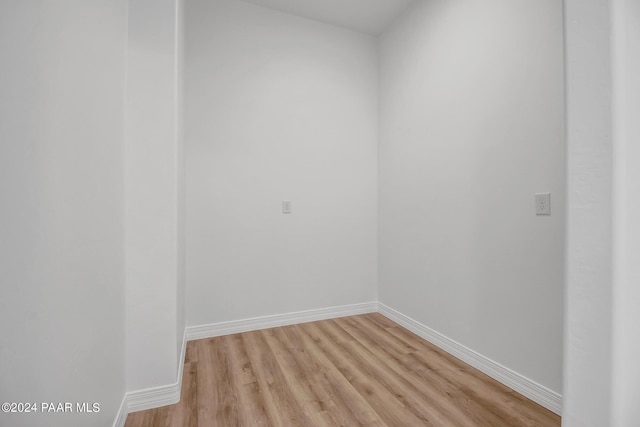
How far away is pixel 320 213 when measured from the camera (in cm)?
289

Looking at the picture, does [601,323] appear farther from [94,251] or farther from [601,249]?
[94,251]

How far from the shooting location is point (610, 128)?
0.85m

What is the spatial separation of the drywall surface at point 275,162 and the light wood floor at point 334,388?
0.53 m

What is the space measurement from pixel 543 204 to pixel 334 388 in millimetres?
1591

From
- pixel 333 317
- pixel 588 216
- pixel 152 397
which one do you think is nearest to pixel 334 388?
pixel 152 397

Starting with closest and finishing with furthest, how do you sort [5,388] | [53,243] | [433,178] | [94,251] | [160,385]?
[5,388] < [53,243] < [94,251] < [160,385] < [433,178]

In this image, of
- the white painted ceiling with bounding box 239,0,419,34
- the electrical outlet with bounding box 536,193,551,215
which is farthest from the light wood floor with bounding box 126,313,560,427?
the white painted ceiling with bounding box 239,0,419,34

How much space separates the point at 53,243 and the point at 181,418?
1187 mm

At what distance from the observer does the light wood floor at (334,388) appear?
1493mm

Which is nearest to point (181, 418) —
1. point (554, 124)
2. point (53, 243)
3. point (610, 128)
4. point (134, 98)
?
point (53, 243)

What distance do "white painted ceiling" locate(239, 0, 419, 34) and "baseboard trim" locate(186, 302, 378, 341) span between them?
2822mm

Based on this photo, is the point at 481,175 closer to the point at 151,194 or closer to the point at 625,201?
the point at 625,201

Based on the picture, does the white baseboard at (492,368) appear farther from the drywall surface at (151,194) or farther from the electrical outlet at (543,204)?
the drywall surface at (151,194)

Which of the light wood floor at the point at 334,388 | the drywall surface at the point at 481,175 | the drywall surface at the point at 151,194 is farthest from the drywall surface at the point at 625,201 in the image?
the drywall surface at the point at 151,194
